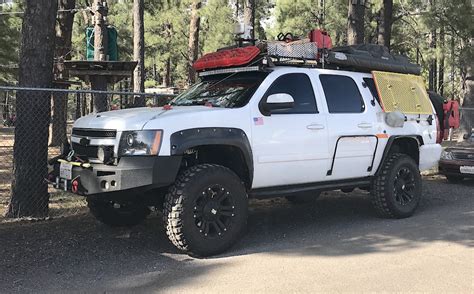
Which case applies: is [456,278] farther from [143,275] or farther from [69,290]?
[69,290]

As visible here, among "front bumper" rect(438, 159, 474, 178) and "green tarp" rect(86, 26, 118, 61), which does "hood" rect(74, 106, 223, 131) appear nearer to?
"front bumper" rect(438, 159, 474, 178)

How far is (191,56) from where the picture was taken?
27.6m

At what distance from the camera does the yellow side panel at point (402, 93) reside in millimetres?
7323

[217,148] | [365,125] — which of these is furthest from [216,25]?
[217,148]

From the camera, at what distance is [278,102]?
226 inches

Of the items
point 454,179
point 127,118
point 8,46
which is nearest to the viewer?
point 127,118

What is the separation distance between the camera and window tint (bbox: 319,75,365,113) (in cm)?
666

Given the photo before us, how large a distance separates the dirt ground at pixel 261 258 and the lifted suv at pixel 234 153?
0.35 metres

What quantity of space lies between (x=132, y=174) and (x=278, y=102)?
1827 millimetres

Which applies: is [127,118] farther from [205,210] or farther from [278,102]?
[278,102]

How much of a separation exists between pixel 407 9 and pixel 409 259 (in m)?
18.9

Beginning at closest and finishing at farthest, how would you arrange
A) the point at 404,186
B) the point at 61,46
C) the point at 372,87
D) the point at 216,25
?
1. the point at 372,87
2. the point at 404,186
3. the point at 61,46
4. the point at 216,25

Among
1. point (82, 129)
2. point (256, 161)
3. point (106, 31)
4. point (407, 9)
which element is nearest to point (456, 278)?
point (256, 161)

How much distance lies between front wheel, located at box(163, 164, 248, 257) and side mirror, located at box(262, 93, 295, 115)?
88 cm
